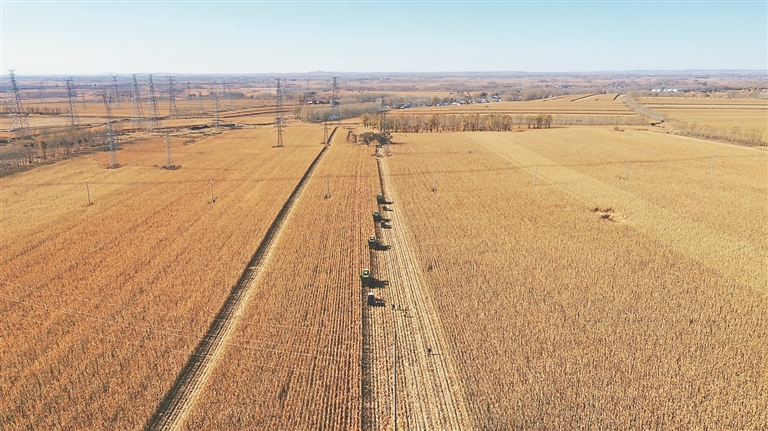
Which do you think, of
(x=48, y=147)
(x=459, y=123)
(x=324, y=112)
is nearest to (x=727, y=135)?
(x=459, y=123)

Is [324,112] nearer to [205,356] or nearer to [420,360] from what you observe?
[205,356]

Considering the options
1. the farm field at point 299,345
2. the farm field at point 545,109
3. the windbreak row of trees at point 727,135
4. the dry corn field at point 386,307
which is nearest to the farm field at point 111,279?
the dry corn field at point 386,307

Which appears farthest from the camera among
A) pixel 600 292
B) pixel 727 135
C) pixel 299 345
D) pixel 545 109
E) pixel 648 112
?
pixel 545 109

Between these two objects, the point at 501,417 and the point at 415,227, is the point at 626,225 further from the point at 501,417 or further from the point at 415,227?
the point at 501,417

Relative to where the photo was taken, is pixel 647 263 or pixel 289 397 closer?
pixel 289 397

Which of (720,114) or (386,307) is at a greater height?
(720,114)

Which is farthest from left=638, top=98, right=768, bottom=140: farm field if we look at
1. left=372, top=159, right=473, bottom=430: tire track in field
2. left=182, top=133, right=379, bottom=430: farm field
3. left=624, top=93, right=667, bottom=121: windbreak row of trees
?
left=182, top=133, right=379, bottom=430: farm field

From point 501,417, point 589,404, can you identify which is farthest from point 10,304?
point 589,404

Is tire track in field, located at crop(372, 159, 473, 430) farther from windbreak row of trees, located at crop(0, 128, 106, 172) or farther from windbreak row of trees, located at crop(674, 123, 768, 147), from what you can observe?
windbreak row of trees, located at crop(674, 123, 768, 147)
